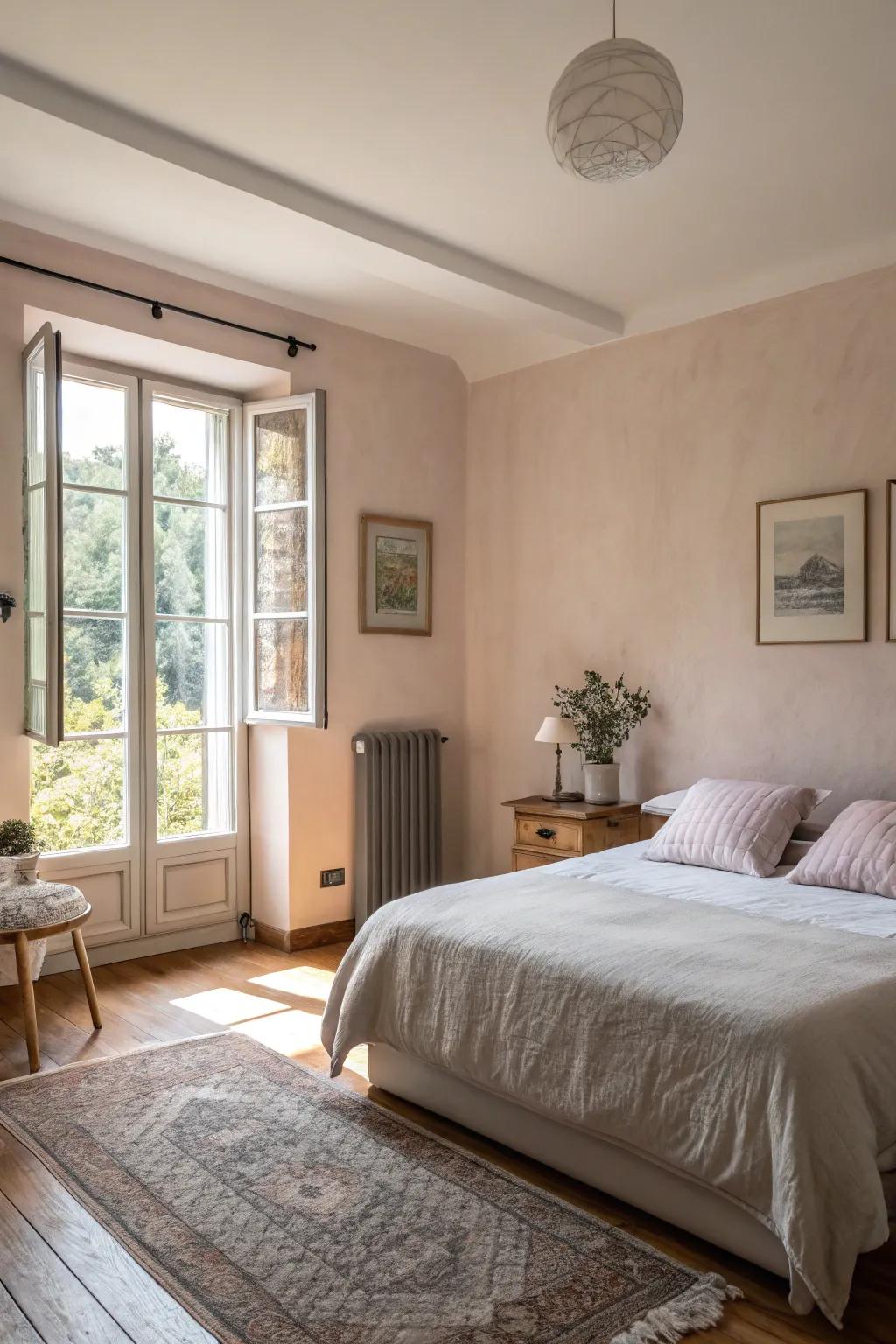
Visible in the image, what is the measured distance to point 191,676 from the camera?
4.87 meters

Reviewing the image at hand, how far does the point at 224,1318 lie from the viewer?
2045 mm

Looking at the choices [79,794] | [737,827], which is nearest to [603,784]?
[737,827]

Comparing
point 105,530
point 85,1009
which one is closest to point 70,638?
point 105,530

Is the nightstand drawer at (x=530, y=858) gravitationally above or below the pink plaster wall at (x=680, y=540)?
below

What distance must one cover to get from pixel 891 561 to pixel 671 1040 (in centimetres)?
238

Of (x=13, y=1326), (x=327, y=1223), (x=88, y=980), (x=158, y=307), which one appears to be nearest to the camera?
(x=13, y=1326)

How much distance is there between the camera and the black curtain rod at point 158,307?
12.9 ft

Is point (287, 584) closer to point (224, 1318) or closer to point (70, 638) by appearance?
point (70, 638)

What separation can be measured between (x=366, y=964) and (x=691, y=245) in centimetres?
297

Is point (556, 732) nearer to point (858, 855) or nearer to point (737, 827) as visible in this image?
point (737, 827)

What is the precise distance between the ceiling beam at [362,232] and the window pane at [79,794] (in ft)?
7.65

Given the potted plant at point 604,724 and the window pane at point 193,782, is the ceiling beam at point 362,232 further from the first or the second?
the window pane at point 193,782

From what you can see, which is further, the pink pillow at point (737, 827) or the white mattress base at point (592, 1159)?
the pink pillow at point (737, 827)

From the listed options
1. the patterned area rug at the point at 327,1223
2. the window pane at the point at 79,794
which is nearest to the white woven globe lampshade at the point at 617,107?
the patterned area rug at the point at 327,1223
